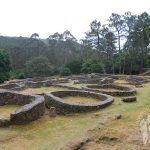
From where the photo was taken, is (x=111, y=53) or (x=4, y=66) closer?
(x=4, y=66)

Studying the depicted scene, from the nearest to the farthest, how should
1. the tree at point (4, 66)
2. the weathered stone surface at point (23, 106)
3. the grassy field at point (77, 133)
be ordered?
the grassy field at point (77, 133)
the weathered stone surface at point (23, 106)
the tree at point (4, 66)

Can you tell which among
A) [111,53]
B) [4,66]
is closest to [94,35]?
[111,53]

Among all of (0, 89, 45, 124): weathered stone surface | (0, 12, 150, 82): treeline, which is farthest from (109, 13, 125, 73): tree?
(0, 89, 45, 124): weathered stone surface

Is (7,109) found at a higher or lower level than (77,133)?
higher

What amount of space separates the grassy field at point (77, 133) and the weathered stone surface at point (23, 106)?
38 centimetres

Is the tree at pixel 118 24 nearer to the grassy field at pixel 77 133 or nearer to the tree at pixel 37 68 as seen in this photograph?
the tree at pixel 37 68

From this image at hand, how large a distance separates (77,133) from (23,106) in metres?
4.52

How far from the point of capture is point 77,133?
15891 millimetres

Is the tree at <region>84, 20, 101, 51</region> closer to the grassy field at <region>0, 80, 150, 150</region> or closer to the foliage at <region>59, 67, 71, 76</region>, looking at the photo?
the foliage at <region>59, 67, 71, 76</region>

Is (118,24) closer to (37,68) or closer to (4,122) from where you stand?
(37,68)

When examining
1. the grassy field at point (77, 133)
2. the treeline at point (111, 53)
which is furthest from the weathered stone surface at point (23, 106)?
the treeline at point (111, 53)

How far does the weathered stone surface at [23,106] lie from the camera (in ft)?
56.7

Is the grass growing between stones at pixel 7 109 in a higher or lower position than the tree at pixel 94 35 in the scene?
lower

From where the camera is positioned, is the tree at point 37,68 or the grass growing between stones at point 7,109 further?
the tree at point 37,68
